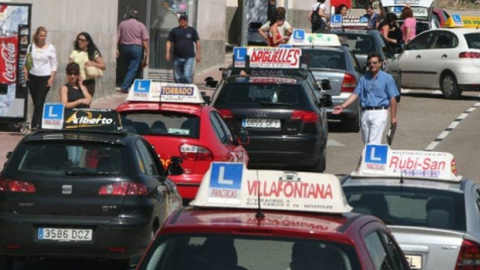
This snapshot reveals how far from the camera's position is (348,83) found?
977 inches

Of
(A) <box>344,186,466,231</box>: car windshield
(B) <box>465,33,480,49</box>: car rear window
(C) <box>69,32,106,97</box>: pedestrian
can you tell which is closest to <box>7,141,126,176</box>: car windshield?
(A) <box>344,186,466,231</box>: car windshield

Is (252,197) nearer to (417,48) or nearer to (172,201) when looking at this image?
(172,201)

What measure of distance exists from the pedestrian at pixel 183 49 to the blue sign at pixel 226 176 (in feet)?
66.5

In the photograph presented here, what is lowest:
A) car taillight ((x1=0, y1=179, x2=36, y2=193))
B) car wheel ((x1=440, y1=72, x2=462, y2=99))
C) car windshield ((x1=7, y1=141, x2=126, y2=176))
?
car wheel ((x1=440, y1=72, x2=462, y2=99))

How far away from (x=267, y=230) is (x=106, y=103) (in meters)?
21.1

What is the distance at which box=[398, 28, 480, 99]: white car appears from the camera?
1217 inches

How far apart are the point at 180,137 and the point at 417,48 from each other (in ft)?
57.9

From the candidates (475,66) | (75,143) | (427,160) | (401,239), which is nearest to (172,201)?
(75,143)

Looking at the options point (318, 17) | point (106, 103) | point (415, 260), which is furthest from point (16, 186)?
point (318, 17)

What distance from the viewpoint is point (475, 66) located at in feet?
101

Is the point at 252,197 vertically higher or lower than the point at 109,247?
higher

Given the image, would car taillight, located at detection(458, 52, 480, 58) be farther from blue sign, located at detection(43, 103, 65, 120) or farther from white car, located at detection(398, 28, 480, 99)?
blue sign, located at detection(43, 103, 65, 120)

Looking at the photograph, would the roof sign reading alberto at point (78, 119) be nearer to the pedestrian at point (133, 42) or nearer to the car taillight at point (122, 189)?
the car taillight at point (122, 189)

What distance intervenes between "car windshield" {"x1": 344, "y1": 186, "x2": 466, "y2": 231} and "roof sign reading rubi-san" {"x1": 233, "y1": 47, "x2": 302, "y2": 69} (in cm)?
1172
